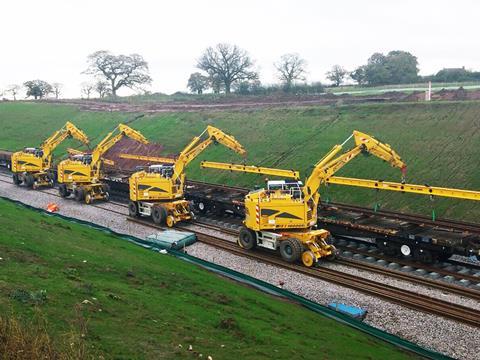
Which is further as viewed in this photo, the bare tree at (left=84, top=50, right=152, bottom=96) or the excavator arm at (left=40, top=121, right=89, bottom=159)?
the bare tree at (left=84, top=50, right=152, bottom=96)

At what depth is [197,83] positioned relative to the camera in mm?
91062

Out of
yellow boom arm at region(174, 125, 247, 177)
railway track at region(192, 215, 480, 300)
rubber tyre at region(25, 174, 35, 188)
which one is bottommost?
railway track at region(192, 215, 480, 300)

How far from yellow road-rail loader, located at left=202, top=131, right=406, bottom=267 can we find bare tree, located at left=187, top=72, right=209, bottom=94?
68975 millimetres

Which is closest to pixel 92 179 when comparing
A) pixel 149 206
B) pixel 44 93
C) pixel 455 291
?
pixel 149 206

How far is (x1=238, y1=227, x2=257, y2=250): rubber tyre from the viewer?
77.0 ft

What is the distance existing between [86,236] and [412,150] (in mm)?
22826

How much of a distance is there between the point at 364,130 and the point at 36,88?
3341 inches

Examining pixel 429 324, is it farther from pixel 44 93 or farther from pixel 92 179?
pixel 44 93

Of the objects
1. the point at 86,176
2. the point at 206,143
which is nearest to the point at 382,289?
the point at 206,143

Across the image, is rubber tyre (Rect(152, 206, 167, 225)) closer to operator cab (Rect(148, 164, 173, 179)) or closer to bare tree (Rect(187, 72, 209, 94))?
operator cab (Rect(148, 164, 173, 179))

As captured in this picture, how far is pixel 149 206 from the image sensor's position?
29.8 metres

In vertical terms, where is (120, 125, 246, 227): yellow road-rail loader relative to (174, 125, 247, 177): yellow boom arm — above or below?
below

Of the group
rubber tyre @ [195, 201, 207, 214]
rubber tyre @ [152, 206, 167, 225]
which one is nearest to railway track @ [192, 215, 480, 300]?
→ rubber tyre @ [152, 206, 167, 225]

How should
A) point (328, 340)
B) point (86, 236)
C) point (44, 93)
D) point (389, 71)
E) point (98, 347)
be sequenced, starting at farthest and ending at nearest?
point (44, 93), point (389, 71), point (86, 236), point (328, 340), point (98, 347)
